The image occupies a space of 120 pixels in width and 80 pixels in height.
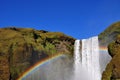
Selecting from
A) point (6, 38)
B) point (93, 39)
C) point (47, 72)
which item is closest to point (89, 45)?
point (93, 39)

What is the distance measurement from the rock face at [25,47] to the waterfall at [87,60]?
4.26 meters

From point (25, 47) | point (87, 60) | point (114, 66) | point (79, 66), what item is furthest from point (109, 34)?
point (114, 66)

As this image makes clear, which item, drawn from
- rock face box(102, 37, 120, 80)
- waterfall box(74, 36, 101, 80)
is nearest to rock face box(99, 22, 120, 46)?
waterfall box(74, 36, 101, 80)

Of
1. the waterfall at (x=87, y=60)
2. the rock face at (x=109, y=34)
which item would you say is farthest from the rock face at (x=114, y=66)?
the waterfall at (x=87, y=60)

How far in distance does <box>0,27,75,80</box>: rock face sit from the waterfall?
4257 mm

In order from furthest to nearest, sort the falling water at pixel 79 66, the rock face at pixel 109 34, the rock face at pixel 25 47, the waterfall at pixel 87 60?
the rock face at pixel 25 47
the waterfall at pixel 87 60
the falling water at pixel 79 66
the rock face at pixel 109 34

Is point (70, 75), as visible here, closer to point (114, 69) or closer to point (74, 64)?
point (74, 64)

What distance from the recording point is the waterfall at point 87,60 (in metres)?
68.4

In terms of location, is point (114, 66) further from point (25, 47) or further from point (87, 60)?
point (25, 47)

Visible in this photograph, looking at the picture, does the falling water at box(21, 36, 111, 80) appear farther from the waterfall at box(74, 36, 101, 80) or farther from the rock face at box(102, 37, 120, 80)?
the rock face at box(102, 37, 120, 80)

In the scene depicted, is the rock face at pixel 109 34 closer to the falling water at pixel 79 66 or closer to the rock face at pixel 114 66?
the falling water at pixel 79 66

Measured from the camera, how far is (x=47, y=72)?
2975 inches

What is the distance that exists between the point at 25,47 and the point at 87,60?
52.1 ft

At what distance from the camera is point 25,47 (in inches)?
2857
